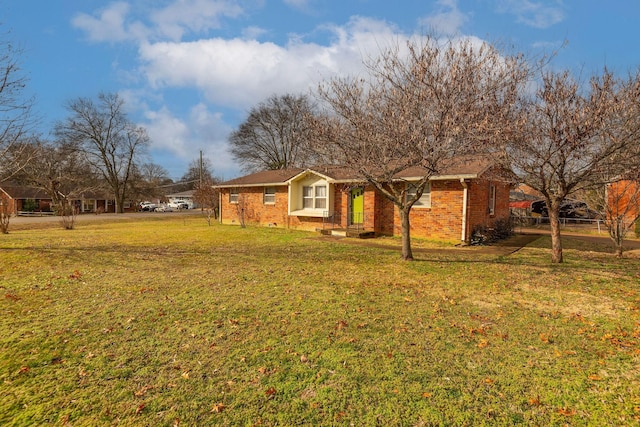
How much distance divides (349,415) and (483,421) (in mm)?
1103

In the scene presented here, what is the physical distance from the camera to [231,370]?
3.66m

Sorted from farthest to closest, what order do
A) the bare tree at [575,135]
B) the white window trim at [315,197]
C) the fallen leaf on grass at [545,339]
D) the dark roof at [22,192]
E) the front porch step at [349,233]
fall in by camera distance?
the dark roof at [22,192] → the white window trim at [315,197] → the front porch step at [349,233] → the bare tree at [575,135] → the fallen leaf on grass at [545,339]

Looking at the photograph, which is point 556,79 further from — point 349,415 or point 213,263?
point 213,263

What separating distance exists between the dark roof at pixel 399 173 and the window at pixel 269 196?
0.49 m

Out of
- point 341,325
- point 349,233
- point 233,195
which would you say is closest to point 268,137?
point 233,195

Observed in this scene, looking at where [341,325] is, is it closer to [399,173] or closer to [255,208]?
[399,173]

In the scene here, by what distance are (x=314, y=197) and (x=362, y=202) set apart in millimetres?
2789

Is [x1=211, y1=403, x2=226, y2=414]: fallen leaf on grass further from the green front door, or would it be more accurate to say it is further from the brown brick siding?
the green front door

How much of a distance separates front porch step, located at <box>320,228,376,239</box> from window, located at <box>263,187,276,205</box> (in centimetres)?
476

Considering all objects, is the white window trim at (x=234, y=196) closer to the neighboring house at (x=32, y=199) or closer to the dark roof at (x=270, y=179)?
the dark roof at (x=270, y=179)

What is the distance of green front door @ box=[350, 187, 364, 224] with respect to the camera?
16.0 meters

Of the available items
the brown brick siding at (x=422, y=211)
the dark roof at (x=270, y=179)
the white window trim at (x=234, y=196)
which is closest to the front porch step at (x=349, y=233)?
the brown brick siding at (x=422, y=211)

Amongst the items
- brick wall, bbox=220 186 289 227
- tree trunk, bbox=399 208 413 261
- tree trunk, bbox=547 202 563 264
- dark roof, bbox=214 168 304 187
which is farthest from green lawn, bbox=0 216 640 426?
dark roof, bbox=214 168 304 187

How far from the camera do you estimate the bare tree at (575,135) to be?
7.46 m
